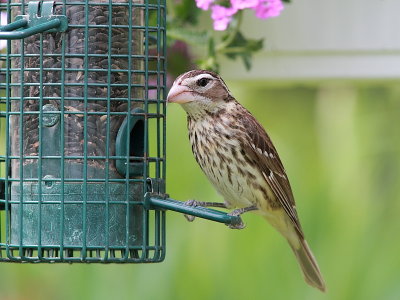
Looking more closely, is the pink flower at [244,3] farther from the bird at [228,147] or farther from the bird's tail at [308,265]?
the bird's tail at [308,265]

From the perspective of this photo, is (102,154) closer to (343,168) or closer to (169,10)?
(169,10)

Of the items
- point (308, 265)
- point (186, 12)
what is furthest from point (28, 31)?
point (308, 265)

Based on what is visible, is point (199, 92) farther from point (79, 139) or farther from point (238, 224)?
point (238, 224)

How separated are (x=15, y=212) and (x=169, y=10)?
188 cm

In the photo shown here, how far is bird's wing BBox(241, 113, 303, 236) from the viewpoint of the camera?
7.28m

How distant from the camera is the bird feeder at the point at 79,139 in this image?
6.70 m

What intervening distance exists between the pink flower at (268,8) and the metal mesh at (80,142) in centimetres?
67

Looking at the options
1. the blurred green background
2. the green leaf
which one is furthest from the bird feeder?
the blurred green background

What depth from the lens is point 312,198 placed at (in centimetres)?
894

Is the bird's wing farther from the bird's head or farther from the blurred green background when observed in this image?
the blurred green background

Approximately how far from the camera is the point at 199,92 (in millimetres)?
6996

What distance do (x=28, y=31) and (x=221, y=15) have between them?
126 cm

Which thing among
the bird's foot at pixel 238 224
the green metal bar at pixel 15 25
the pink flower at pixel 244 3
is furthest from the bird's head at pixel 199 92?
the green metal bar at pixel 15 25

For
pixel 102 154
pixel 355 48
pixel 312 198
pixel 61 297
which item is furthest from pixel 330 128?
pixel 102 154
